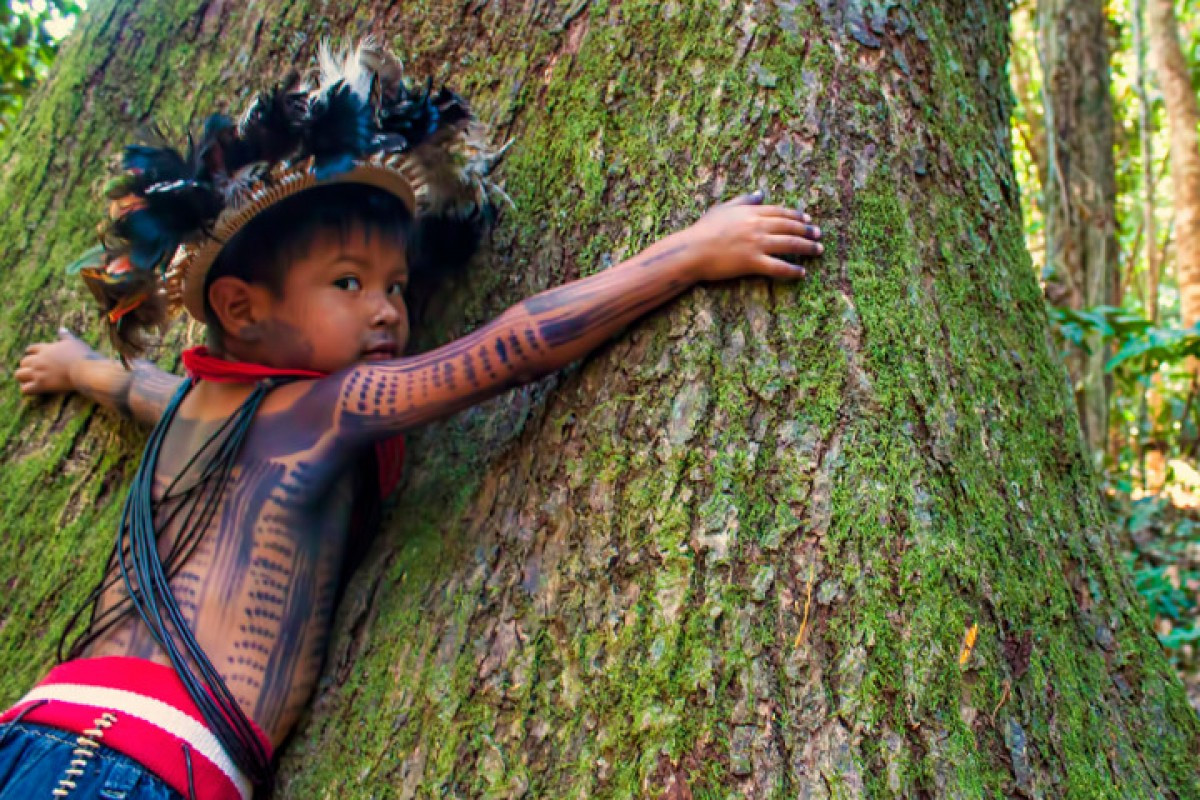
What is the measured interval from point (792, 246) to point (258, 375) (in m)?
1.19

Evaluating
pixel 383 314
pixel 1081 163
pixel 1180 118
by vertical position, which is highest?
pixel 1180 118

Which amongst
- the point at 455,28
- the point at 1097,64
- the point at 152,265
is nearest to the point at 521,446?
the point at 152,265

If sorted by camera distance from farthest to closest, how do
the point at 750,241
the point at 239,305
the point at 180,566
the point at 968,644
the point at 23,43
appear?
the point at 23,43 < the point at 239,305 < the point at 180,566 < the point at 750,241 < the point at 968,644

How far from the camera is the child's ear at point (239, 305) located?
210 centimetres

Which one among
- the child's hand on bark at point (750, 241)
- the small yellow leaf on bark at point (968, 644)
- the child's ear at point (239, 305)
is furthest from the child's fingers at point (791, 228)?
the child's ear at point (239, 305)

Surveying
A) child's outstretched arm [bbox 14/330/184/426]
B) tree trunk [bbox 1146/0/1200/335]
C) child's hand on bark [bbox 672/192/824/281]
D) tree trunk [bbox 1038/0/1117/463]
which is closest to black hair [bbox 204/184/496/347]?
child's outstretched arm [bbox 14/330/184/426]

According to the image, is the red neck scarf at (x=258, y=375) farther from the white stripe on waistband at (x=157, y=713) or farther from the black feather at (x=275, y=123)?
the white stripe on waistband at (x=157, y=713)

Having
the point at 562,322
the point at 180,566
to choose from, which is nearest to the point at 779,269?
the point at 562,322

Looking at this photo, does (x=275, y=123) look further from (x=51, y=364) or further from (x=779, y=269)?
(x=51, y=364)

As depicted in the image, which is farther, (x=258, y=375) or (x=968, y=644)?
(x=258, y=375)

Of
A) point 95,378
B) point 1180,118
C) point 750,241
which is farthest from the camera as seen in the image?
point 1180,118

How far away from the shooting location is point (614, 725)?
1577mm

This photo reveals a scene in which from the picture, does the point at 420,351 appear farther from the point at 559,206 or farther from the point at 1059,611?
the point at 1059,611

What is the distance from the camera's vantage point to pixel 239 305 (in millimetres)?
2113
